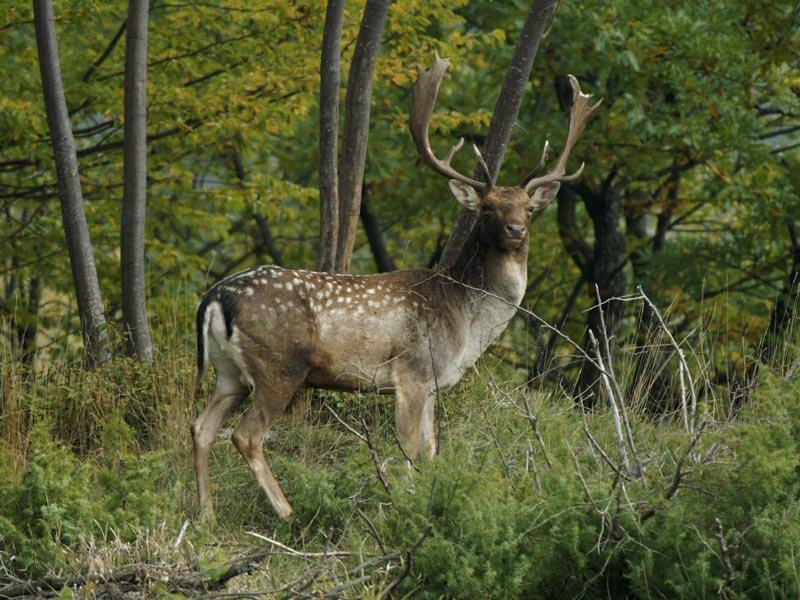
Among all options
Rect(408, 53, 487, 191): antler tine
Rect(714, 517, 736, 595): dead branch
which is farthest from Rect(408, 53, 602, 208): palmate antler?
Rect(714, 517, 736, 595): dead branch

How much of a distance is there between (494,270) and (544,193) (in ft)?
2.19

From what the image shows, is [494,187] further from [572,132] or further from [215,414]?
[215,414]

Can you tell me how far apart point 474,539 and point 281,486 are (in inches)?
81.1

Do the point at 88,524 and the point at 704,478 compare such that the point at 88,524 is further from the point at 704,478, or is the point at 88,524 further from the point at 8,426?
the point at 704,478

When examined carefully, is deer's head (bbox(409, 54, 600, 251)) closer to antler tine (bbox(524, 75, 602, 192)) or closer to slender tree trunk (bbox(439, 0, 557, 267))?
antler tine (bbox(524, 75, 602, 192))

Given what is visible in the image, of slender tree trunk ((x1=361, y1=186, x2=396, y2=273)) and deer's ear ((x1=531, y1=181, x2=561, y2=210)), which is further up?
deer's ear ((x1=531, y1=181, x2=561, y2=210))

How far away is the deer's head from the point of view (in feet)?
24.8

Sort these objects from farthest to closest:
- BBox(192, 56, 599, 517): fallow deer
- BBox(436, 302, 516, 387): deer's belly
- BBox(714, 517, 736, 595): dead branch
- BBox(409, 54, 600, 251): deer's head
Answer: BBox(409, 54, 600, 251): deer's head < BBox(436, 302, 516, 387): deer's belly < BBox(192, 56, 599, 517): fallow deer < BBox(714, 517, 736, 595): dead branch

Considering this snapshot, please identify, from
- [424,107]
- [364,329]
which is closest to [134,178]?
[424,107]

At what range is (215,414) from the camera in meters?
7.21

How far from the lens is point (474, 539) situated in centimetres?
556

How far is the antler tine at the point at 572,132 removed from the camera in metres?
7.95

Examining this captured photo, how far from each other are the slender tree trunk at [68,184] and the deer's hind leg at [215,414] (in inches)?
72.5

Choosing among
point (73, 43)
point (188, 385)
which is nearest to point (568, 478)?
point (188, 385)
